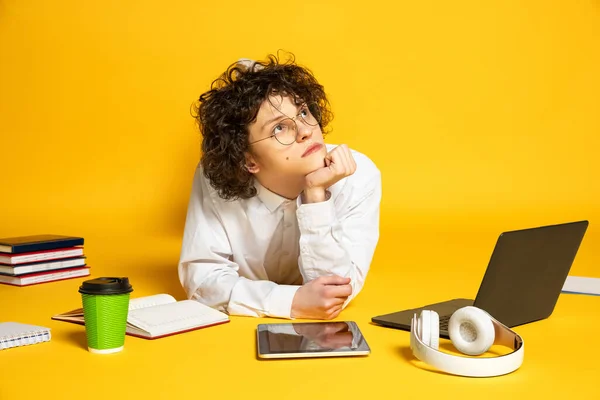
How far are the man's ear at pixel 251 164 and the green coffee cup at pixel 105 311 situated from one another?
2.78ft

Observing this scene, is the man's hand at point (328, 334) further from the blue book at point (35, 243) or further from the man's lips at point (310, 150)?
the blue book at point (35, 243)

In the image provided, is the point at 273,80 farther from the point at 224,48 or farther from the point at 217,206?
the point at 224,48

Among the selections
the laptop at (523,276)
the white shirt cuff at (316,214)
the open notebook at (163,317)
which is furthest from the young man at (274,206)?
the laptop at (523,276)

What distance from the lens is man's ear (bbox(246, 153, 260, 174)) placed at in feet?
9.94

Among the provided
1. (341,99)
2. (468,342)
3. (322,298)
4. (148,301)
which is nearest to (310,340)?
(322,298)

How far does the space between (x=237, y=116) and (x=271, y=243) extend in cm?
51

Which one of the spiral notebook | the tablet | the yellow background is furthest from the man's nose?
the yellow background

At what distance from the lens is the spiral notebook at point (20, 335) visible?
2.48 metres

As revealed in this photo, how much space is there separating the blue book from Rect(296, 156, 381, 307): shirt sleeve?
1.39 meters

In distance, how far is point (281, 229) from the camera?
124 inches

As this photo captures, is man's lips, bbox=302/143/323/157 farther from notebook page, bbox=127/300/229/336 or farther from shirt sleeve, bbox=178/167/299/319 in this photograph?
notebook page, bbox=127/300/229/336

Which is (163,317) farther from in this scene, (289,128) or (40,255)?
(40,255)

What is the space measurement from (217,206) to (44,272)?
1.08 meters

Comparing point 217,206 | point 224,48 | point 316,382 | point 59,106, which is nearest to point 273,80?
point 217,206
